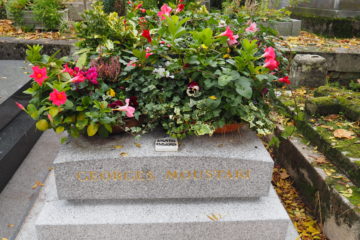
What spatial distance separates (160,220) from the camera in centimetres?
222

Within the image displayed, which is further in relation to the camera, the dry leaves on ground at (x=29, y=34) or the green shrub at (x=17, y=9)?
the green shrub at (x=17, y=9)

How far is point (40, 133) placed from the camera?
3975mm

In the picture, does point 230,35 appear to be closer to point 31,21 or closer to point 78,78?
point 78,78

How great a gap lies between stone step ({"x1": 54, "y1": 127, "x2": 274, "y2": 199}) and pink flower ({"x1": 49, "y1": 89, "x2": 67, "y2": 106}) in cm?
39

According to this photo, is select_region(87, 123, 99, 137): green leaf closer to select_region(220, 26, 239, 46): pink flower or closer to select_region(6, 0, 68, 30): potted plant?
select_region(220, 26, 239, 46): pink flower

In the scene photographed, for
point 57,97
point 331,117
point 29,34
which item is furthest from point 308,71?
point 29,34

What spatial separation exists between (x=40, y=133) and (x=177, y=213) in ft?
7.98

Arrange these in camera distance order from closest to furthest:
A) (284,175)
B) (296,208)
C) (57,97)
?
(57,97), (296,208), (284,175)

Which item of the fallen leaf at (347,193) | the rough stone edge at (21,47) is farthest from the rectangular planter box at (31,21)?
the fallen leaf at (347,193)

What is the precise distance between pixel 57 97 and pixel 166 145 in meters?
0.76

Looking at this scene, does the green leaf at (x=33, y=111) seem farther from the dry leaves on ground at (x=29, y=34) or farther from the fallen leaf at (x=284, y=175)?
the dry leaves on ground at (x=29, y=34)

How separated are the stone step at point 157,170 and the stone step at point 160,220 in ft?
0.27

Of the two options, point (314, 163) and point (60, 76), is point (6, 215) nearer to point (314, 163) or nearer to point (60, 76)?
point (60, 76)

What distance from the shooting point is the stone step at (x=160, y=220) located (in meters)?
2.19
